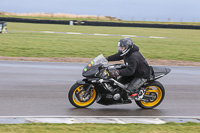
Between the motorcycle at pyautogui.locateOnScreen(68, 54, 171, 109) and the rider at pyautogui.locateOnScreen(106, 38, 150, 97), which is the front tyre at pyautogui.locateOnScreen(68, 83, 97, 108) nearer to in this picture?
the motorcycle at pyautogui.locateOnScreen(68, 54, 171, 109)

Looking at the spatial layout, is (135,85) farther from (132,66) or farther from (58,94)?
(58,94)

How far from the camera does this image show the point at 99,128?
19.8 ft

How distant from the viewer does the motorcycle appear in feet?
24.4

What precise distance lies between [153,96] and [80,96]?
1741 mm

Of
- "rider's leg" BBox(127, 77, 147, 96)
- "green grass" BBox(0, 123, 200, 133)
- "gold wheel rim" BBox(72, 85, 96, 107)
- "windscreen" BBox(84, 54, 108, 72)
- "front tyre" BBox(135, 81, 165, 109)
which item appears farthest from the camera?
"front tyre" BBox(135, 81, 165, 109)

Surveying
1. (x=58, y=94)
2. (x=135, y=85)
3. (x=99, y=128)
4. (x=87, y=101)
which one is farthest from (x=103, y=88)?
(x=58, y=94)

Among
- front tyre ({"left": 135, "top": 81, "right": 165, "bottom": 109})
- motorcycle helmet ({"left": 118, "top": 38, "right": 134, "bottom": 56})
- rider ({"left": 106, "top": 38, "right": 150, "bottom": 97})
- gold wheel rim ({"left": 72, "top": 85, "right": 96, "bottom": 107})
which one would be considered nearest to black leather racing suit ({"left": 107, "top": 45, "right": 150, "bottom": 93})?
rider ({"left": 106, "top": 38, "right": 150, "bottom": 97})

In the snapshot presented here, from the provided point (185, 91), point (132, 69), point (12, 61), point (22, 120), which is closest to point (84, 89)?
point (132, 69)

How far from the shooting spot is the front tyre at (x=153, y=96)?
26.5 feet

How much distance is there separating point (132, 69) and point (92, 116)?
4.32 feet

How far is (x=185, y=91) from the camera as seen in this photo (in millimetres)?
10336

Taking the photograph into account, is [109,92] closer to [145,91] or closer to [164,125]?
[145,91]

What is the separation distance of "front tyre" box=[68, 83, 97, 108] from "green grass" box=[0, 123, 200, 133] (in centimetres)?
144

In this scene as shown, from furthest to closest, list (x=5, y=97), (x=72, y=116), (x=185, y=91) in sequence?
(x=185, y=91) < (x=5, y=97) < (x=72, y=116)
